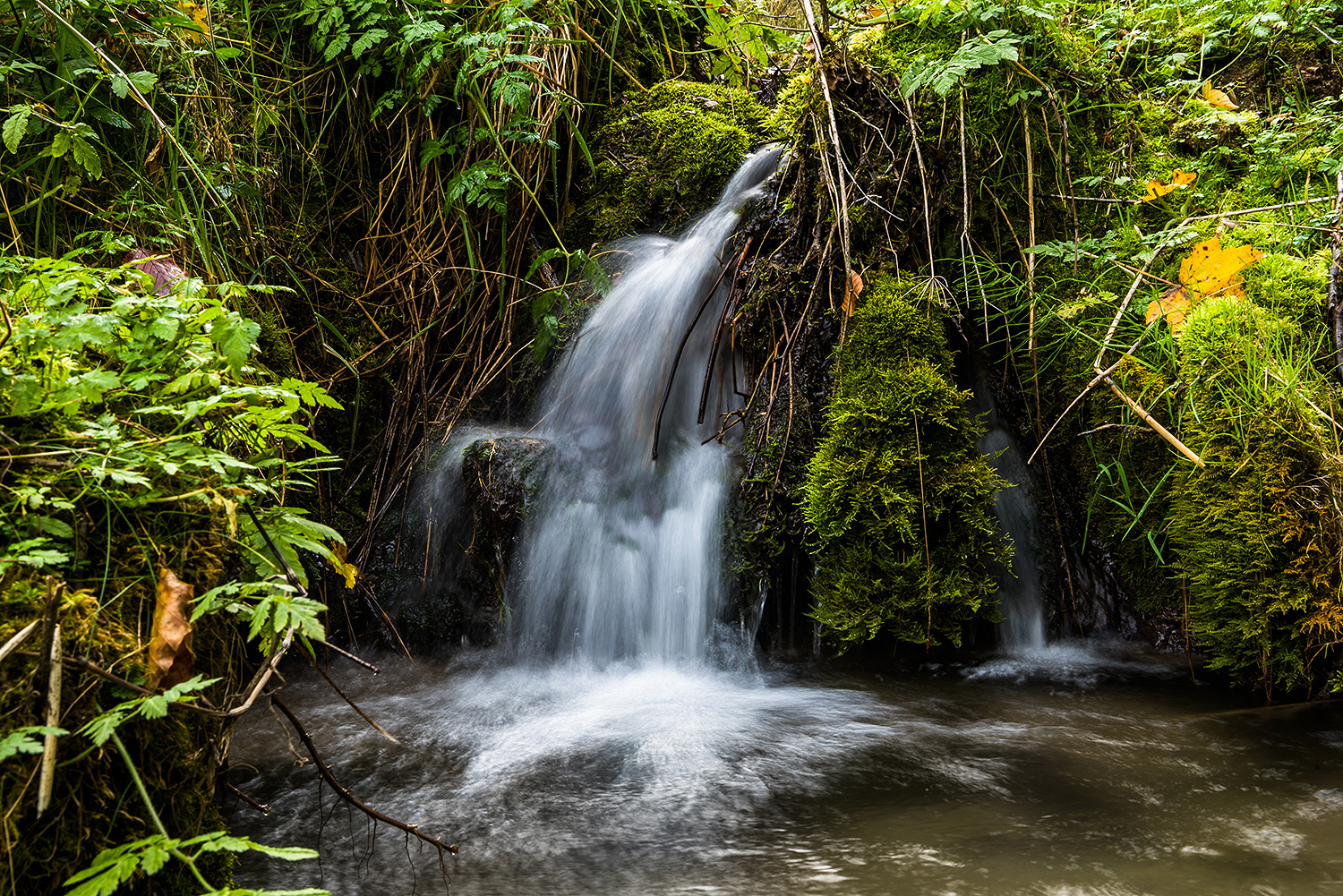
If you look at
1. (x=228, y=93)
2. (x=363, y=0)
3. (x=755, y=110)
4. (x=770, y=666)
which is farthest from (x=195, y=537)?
(x=755, y=110)

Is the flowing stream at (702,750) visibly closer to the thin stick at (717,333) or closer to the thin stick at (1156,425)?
the thin stick at (717,333)

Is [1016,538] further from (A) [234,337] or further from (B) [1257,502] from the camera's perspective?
(A) [234,337]

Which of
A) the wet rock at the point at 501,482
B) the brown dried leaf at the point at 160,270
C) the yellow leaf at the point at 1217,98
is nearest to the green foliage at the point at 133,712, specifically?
the brown dried leaf at the point at 160,270

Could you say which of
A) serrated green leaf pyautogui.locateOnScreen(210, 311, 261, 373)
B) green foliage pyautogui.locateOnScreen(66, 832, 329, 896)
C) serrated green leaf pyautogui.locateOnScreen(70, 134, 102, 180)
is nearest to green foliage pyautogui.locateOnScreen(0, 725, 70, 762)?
green foliage pyautogui.locateOnScreen(66, 832, 329, 896)

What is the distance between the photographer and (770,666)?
111 inches

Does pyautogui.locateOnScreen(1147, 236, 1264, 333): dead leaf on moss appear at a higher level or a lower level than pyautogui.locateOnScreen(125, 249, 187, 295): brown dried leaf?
higher

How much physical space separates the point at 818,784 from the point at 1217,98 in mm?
3403

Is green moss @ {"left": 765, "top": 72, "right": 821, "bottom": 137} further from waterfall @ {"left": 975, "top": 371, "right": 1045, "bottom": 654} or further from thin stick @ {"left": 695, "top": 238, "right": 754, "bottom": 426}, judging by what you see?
→ waterfall @ {"left": 975, "top": 371, "right": 1045, "bottom": 654}

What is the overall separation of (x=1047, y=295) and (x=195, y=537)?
2.81 m

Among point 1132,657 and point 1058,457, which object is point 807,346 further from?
point 1132,657

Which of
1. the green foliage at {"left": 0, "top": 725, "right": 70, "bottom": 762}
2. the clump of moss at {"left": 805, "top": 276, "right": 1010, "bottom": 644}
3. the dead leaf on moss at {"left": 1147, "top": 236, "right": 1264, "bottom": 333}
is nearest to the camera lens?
the green foliage at {"left": 0, "top": 725, "right": 70, "bottom": 762}

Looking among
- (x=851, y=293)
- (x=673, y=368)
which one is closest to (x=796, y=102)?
(x=851, y=293)

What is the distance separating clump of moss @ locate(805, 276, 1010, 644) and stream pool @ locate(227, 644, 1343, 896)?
283 millimetres

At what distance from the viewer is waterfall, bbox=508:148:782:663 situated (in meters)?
3.01
